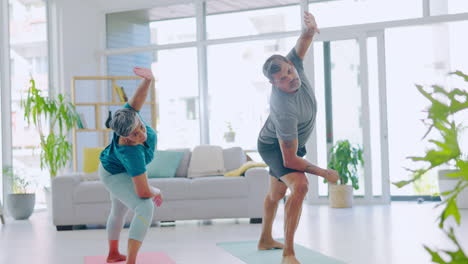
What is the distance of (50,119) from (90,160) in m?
1.58

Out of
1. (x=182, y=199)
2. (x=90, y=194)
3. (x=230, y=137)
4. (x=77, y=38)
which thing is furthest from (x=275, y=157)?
(x=77, y=38)

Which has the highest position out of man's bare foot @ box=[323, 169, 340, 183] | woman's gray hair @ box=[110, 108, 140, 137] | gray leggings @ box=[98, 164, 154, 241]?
woman's gray hair @ box=[110, 108, 140, 137]

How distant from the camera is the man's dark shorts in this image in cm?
326

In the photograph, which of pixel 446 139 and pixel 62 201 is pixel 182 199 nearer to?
pixel 62 201

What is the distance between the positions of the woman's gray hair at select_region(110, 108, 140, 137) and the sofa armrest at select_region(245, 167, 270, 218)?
8.71ft

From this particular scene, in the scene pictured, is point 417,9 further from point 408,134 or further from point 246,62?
point 246,62

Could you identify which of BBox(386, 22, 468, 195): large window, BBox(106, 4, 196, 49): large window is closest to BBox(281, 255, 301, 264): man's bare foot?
BBox(386, 22, 468, 195): large window

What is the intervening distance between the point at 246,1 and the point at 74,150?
10.1ft

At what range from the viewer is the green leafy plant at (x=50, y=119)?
6.60m

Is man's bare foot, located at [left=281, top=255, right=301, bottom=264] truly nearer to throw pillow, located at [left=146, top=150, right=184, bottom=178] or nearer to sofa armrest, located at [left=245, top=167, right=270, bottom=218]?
sofa armrest, located at [left=245, top=167, right=270, bottom=218]

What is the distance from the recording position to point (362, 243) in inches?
159

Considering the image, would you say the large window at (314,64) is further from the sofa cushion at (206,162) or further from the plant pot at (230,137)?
the sofa cushion at (206,162)

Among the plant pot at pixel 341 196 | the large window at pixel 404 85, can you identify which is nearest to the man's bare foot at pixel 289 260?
the plant pot at pixel 341 196

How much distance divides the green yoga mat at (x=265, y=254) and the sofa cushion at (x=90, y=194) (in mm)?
1695
